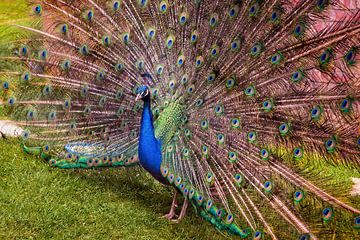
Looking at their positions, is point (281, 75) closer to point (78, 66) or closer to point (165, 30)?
point (165, 30)

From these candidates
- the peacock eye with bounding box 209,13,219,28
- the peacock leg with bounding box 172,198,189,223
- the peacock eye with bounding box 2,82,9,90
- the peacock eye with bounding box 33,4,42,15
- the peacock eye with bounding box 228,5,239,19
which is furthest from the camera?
the peacock eye with bounding box 2,82,9,90

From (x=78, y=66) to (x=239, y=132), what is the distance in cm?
164

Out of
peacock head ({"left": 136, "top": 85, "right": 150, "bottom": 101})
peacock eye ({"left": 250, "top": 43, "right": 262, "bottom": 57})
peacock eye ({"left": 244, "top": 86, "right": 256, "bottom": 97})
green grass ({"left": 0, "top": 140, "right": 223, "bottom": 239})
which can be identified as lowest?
green grass ({"left": 0, "top": 140, "right": 223, "bottom": 239})

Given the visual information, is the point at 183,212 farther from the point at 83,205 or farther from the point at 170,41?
the point at 170,41

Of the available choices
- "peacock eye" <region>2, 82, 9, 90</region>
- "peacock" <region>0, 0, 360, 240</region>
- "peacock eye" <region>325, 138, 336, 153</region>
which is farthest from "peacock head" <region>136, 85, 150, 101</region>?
"peacock eye" <region>2, 82, 9, 90</region>

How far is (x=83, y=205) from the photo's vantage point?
4375 mm

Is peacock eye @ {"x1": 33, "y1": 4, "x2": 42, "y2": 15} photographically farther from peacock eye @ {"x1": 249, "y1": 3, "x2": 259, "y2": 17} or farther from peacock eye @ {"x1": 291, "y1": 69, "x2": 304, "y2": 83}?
peacock eye @ {"x1": 291, "y1": 69, "x2": 304, "y2": 83}

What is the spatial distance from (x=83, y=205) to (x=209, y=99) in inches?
57.1

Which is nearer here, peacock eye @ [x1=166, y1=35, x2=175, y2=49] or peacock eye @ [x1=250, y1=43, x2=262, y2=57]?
peacock eye @ [x1=250, y1=43, x2=262, y2=57]

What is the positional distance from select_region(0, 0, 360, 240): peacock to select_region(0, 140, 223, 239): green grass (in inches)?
7.6

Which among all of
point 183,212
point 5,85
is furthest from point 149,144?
point 5,85

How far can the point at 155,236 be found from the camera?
400 centimetres

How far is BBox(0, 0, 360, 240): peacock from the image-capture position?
328 cm

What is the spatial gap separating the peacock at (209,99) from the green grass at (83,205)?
7.6 inches
